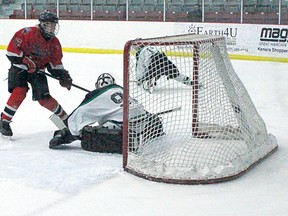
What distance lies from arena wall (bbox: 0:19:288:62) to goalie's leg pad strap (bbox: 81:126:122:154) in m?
5.86

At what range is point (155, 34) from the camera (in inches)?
405

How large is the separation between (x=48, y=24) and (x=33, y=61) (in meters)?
0.28

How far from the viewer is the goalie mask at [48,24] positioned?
4.08m

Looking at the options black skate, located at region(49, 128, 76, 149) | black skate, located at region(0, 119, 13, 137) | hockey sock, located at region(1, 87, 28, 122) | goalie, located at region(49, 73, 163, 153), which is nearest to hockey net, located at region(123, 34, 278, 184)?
goalie, located at region(49, 73, 163, 153)

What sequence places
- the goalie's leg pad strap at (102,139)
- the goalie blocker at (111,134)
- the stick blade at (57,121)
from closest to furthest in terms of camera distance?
the goalie blocker at (111,134) < the goalie's leg pad strap at (102,139) < the stick blade at (57,121)

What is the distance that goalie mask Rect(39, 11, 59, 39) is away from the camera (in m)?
4.08

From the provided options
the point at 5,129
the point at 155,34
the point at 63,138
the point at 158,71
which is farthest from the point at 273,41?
the point at 63,138

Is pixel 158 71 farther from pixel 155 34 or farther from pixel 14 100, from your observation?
pixel 155 34

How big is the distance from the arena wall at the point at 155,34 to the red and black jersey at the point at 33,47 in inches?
220

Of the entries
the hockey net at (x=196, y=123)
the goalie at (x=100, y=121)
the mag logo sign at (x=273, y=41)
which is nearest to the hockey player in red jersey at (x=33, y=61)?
the goalie at (x=100, y=121)

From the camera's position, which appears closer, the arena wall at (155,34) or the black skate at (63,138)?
the black skate at (63,138)

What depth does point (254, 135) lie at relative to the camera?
371 centimetres

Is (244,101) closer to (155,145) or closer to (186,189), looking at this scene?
(155,145)

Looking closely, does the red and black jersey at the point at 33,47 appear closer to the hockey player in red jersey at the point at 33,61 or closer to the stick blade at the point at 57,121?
the hockey player in red jersey at the point at 33,61
